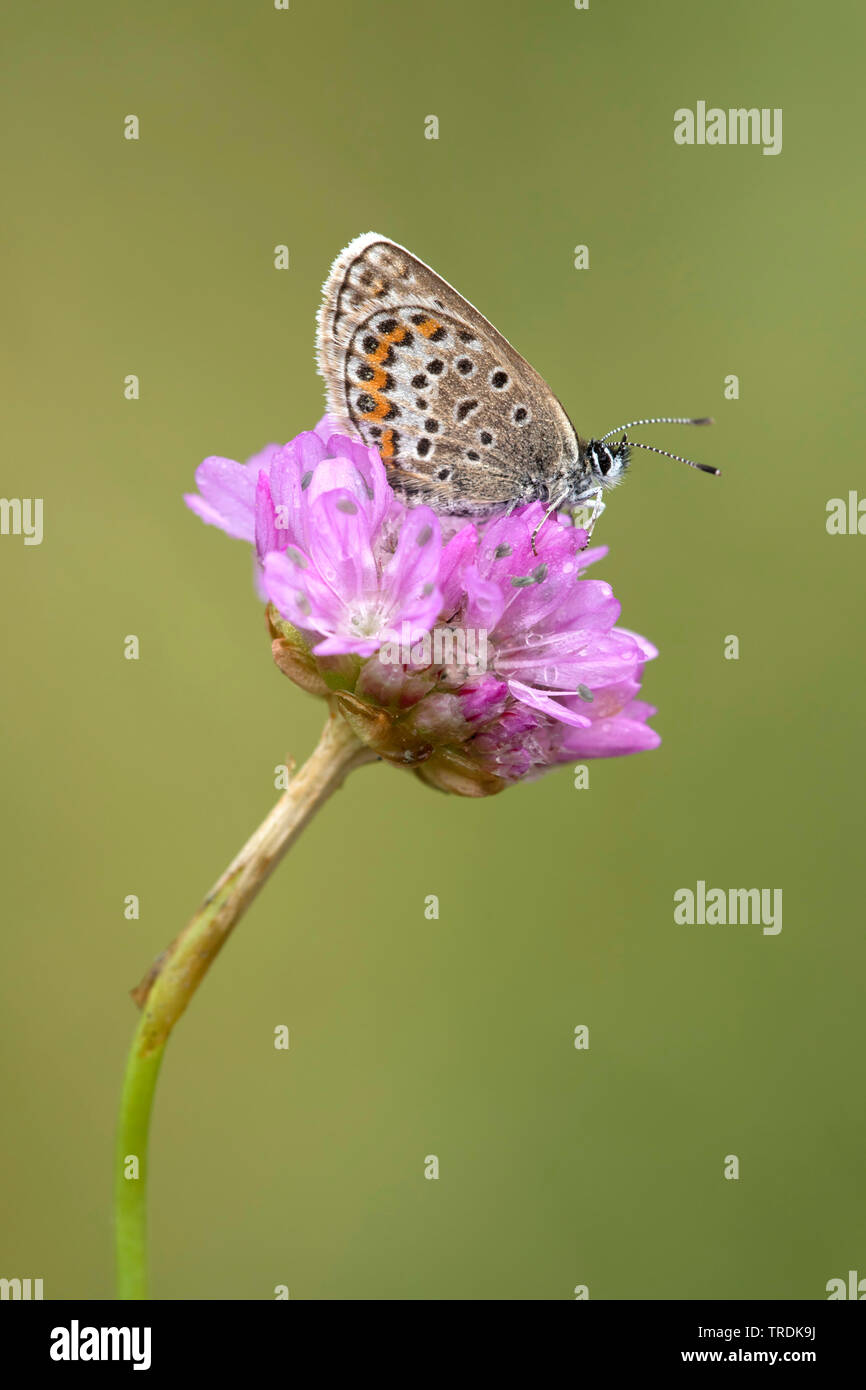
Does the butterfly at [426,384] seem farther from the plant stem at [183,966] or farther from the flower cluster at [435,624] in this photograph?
the plant stem at [183,966]

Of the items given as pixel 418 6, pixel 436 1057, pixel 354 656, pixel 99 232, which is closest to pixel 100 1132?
pixel 436 1057

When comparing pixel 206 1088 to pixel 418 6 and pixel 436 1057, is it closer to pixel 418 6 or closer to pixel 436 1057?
pixel 436 1057

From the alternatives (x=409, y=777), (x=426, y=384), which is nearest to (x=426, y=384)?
(x=426, y=384)

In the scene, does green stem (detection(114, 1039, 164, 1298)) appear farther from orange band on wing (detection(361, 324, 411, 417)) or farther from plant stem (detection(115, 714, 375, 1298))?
orange band on wing (detection(361, 324, 411, 417))

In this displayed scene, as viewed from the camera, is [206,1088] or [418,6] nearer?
[206,1088]

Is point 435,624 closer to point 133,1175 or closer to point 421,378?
point 421,378

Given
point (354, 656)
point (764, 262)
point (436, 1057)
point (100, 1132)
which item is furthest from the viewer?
point (764, 262)
